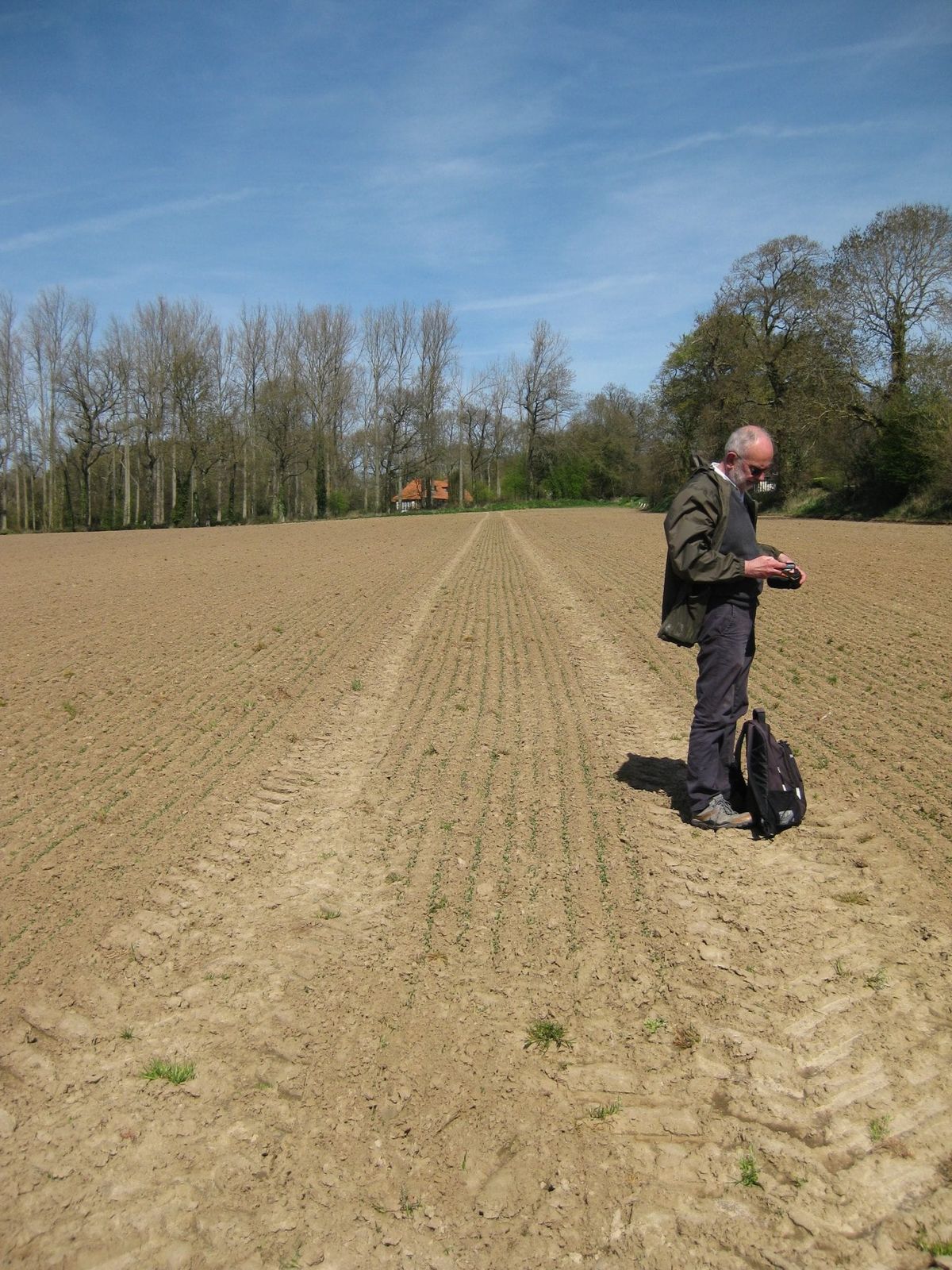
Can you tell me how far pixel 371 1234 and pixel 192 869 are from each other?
8.85ft

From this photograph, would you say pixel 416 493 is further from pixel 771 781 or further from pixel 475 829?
pixel 771 781

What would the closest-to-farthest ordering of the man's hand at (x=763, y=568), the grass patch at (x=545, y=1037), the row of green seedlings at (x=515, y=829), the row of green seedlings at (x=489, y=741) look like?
the grass patch at (x=545, y=1037) < the row of green seedlings at (x=515, y=829) < the row of green seedlings at (x=489, y=741) < the man's hand at (x=763, y=568)

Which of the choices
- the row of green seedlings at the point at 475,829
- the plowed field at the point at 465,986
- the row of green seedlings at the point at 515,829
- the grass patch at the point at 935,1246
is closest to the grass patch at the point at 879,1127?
the plowed field at the point at 465,986

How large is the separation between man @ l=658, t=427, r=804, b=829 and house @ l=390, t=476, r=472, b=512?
75.3 metres

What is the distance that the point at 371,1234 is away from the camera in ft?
8.32

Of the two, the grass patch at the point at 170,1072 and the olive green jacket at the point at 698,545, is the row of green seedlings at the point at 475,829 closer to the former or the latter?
the grass patch at the point at 170,1072

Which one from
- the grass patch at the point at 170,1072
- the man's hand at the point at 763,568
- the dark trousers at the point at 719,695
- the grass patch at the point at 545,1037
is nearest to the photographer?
the grass patch at the point at 170,1072

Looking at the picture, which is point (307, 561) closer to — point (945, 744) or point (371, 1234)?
point (945, 744)

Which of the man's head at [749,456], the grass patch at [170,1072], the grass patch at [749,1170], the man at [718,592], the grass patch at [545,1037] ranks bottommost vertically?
the grass patch at [170,1072]

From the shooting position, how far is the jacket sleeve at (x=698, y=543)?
4883 mm

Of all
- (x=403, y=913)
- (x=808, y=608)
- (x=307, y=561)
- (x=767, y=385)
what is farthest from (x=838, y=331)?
(x=403, y=913)

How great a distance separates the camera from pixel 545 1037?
3355 mm

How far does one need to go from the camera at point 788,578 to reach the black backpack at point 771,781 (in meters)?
0.74

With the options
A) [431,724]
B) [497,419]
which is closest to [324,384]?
[497,419]
